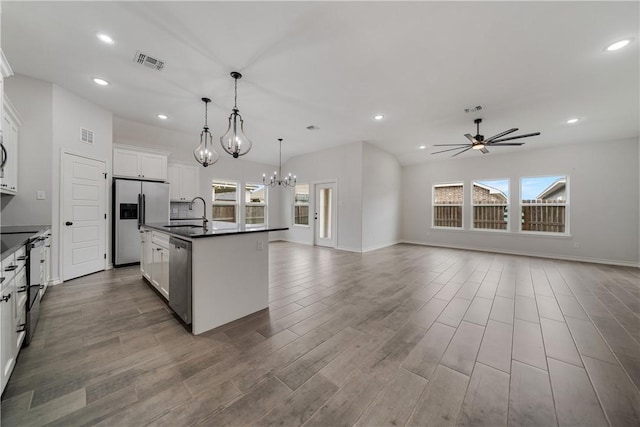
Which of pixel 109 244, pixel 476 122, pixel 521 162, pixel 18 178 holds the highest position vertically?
pixel 476 122

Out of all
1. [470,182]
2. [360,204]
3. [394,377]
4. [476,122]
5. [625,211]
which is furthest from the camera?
[470,182]

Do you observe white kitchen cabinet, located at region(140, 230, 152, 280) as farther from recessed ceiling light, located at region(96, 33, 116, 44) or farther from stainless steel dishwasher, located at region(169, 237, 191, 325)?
recessed ceiling light, located at region(96, 33, 116, 44)

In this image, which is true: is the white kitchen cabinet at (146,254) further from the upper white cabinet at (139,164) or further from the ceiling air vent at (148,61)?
the ceiling air vent at (148,61)

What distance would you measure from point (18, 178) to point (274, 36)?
4.01 meters

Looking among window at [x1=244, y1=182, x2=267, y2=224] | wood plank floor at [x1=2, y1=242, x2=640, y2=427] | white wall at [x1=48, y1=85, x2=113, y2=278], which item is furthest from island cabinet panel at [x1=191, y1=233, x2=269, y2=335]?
window at [x1=244, y1=182, x2=267, y2=224]

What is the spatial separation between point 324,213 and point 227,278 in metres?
5.11

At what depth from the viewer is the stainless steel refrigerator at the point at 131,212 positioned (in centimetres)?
439

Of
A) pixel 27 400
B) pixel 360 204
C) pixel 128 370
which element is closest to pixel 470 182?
pixel 360 204

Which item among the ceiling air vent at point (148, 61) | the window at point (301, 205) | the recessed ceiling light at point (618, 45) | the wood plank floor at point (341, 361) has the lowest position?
the wood plank floor at point (341, 361)

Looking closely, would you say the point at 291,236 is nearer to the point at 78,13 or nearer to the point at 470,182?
the point at 470,182

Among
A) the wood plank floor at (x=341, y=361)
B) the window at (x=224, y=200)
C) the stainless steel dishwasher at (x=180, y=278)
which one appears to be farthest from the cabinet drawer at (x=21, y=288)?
the window at (x=224, y=200)

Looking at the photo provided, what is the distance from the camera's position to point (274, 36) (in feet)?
8.10

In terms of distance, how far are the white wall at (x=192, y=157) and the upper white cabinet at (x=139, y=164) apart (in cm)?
39

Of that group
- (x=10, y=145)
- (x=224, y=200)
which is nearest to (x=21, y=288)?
(x=10, y=145)
